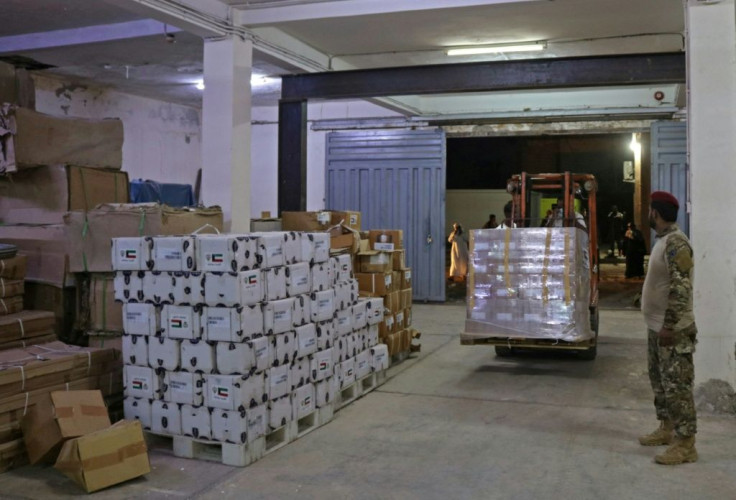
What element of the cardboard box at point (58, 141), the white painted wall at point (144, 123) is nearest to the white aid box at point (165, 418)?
the cardboard box at point (58, 141)

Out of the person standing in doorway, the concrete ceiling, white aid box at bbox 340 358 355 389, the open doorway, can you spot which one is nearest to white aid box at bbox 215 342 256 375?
white aid box at bbox 340 358 355 389

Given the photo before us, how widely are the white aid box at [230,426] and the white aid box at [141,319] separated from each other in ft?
2.89

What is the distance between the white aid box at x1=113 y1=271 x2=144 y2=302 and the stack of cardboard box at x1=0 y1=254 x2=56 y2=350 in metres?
1.06

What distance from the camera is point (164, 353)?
5512 millimetres

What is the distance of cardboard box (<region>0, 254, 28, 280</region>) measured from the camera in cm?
630

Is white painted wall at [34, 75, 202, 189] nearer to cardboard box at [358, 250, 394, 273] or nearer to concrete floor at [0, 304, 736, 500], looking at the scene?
cardboard box at [358, 250, 394, 273]

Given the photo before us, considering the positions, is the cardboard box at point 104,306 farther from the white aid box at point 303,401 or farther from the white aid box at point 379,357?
the white aid box at point 379,357

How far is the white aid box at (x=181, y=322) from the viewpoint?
5363 mm

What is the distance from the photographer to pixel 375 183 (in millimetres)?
14953

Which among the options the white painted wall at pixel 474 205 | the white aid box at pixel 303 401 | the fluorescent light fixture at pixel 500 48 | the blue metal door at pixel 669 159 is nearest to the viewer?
the white aid box at pixel 303 401

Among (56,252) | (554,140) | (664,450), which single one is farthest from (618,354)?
(554,140)

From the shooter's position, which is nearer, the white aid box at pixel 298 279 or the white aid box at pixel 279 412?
the white aid box at pixel 279 412

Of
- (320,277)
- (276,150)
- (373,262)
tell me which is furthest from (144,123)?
(320,277)

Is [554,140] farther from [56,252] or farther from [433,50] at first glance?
[56,252]
